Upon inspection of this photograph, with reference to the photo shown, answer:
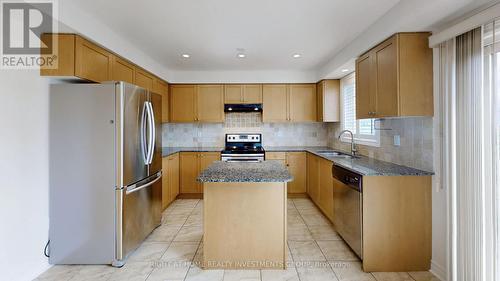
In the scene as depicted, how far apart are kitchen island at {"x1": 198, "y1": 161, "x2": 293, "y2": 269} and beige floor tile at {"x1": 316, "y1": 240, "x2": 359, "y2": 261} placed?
23.2 inches

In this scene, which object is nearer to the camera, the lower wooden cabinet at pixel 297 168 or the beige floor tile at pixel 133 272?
the beige floor tile at pixel 133 272

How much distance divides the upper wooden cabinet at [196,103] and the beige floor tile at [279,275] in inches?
120

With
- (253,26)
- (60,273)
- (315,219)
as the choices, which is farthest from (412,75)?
(60,273)

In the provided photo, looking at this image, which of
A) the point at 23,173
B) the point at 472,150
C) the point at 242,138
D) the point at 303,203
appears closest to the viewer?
the point at 472,150

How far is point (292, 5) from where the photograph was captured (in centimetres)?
225

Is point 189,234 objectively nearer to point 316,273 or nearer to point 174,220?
point 174,220

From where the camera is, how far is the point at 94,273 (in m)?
2.28

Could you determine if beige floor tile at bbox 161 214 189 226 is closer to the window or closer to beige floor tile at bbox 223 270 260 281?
beige floor tile at bbox 223 270 260 281

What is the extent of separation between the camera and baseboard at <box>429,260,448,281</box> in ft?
7.01

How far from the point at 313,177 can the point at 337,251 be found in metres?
1.64

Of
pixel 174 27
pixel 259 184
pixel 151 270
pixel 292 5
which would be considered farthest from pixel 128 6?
pixel 151 270

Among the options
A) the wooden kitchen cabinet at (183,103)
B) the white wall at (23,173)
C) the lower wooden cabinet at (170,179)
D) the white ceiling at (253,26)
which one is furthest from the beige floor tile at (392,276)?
the wooden kitchen cabinet at (183,103)

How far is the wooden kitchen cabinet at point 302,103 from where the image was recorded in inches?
190

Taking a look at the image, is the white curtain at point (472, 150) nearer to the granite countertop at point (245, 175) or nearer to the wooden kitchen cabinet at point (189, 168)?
the granite countertop at point (245, 175)
